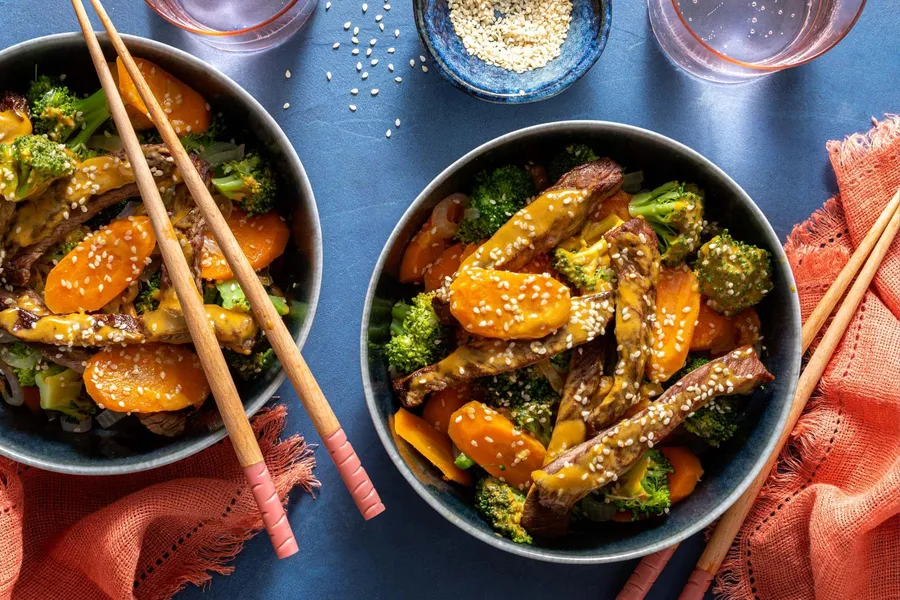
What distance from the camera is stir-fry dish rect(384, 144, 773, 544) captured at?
2.31 meters

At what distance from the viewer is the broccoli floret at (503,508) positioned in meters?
2.35

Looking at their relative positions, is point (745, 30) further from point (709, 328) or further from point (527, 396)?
point (527, 396)

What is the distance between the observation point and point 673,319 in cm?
243

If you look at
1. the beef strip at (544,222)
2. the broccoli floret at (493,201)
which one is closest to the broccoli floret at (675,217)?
the beef strip at (544,222)

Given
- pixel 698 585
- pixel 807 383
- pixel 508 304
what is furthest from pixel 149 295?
pixel 807 383

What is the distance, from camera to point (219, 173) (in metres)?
2.47

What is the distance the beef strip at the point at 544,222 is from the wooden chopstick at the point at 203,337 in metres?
0.77

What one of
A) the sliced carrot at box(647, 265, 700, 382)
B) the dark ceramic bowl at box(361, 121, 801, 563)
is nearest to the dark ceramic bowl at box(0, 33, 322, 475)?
the dark ceramic bowl at box(361, 121, 801, 563)

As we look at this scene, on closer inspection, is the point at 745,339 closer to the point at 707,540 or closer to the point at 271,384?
the point at 707,540

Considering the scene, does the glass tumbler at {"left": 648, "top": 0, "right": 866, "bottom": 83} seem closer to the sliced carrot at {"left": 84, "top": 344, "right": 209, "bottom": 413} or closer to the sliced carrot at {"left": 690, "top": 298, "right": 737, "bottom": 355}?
the sliced carrot at {"left": 690, "top": 298, "right": 737, "bottom": 355}

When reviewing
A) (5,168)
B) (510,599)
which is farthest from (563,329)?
(5,168)

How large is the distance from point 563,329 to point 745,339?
0.63 metres

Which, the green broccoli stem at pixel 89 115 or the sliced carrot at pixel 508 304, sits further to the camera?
the green broccoli stem at pixel 89 115

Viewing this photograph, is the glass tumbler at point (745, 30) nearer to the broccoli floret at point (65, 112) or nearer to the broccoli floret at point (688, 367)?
the broccoli floret at point (688, 367)
